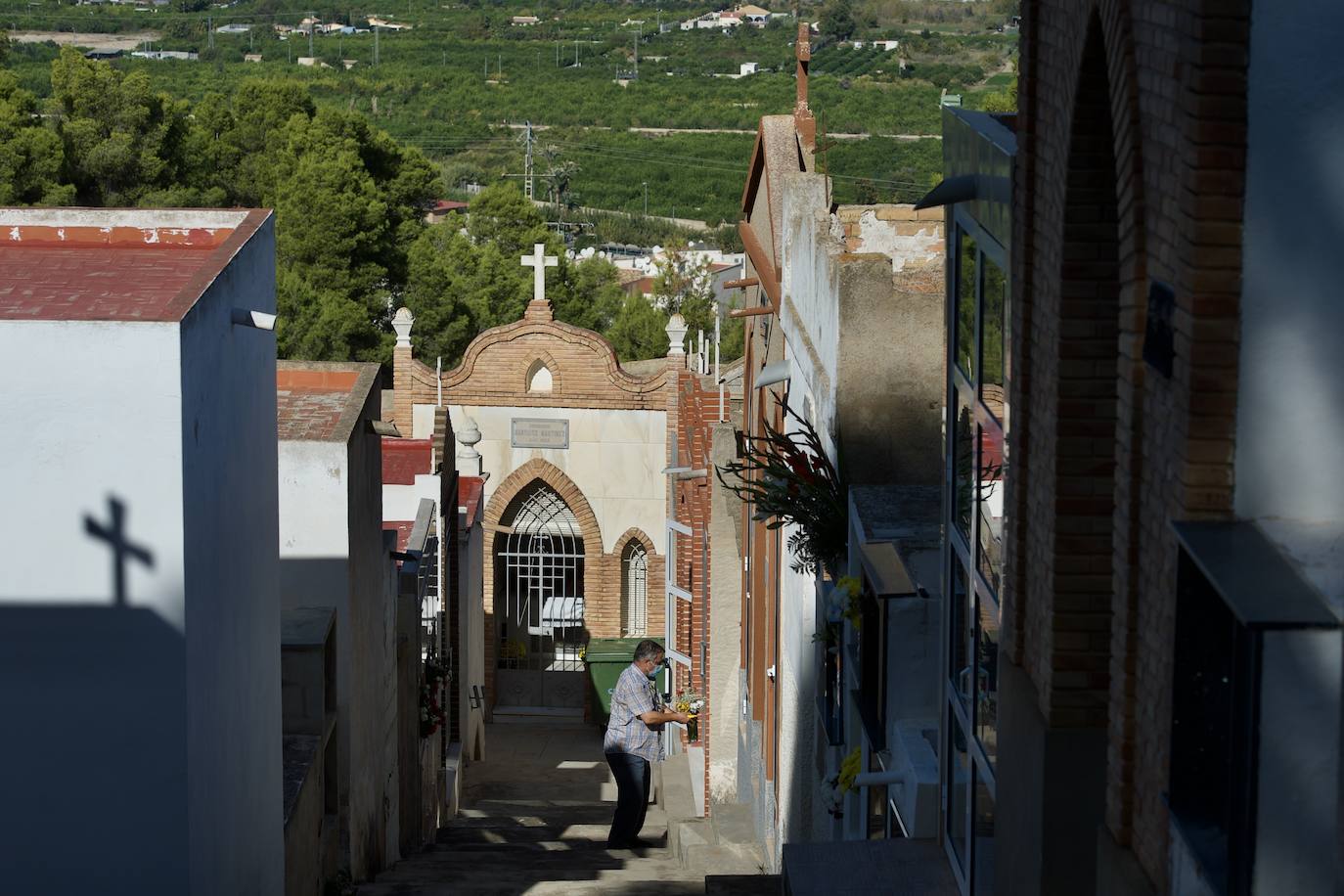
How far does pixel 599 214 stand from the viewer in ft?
234

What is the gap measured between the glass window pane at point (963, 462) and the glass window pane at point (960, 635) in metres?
0.17

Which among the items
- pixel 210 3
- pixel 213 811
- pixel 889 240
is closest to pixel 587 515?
pixel 889 240

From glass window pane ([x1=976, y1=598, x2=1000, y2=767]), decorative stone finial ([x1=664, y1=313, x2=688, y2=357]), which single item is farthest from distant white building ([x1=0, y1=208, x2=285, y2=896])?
decorative stone finial ([x1=664, y1=313, x2=688, y2=357])

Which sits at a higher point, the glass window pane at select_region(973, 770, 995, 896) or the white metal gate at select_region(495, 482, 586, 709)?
the glass window pane at select_region(973, 770, 995, 896)

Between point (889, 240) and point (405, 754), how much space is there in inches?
304

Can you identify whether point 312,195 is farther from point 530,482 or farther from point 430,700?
point 430,700

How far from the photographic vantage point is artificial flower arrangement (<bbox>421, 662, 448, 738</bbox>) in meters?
17.9

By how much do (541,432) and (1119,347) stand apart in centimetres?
2525

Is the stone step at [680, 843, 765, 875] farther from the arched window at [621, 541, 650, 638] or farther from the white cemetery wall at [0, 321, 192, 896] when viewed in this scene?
the arched window at [621, 541, 650, 638]

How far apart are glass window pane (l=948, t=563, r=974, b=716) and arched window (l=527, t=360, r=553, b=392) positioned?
75.5 ft

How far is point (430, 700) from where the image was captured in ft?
59.4

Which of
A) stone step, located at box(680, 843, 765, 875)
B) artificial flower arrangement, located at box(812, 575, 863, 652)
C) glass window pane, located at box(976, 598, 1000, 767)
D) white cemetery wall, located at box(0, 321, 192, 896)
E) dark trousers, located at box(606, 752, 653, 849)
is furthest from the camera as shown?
stone step, located at box(680, 843, 765, 875)

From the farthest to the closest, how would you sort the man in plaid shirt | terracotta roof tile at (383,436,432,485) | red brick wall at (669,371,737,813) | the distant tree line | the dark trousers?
the distant tree line
terracotta roof tile at (383,436,432,485)
red brick wall at (669,371,737,813)
the dark trousers
the man in plaid shirt

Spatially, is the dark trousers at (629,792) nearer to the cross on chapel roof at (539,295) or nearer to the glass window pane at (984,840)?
the glass window pane at (984,840)
